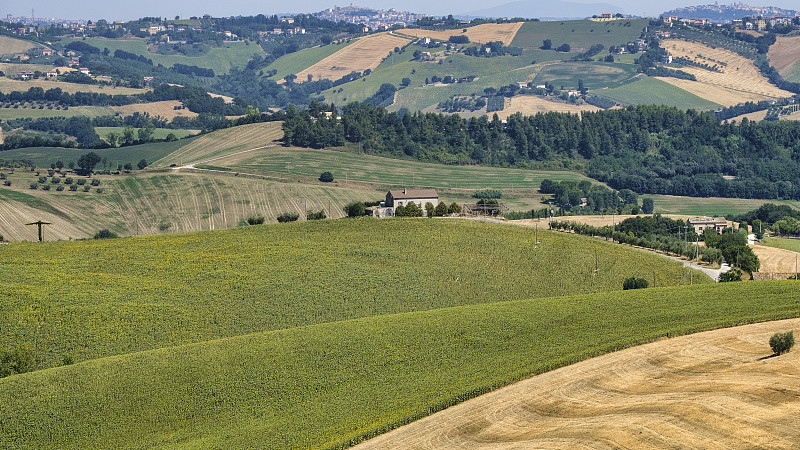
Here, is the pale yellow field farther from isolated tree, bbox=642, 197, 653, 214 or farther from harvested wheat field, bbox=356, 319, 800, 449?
harvested wheat field, bbox=356, 319, 800, 449

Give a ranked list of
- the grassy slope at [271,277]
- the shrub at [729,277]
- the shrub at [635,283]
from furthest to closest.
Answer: the shrub at [729,277] → the shrub at [635,283] → the grassy slope at [271,277]

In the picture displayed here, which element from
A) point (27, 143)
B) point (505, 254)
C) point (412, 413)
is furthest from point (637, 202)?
point (412, 413)

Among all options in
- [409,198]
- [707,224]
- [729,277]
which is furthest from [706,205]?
[729,277]

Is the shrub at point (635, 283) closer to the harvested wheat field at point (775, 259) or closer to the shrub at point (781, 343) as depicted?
the harvested wheat field at point (775, 259)

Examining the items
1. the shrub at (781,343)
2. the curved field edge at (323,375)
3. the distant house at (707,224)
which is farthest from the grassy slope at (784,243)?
the shrub at (781,343)

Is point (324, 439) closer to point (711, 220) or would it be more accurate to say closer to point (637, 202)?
point (711, 220)

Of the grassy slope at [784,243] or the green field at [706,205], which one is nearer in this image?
the grassy slope at [784,243]
